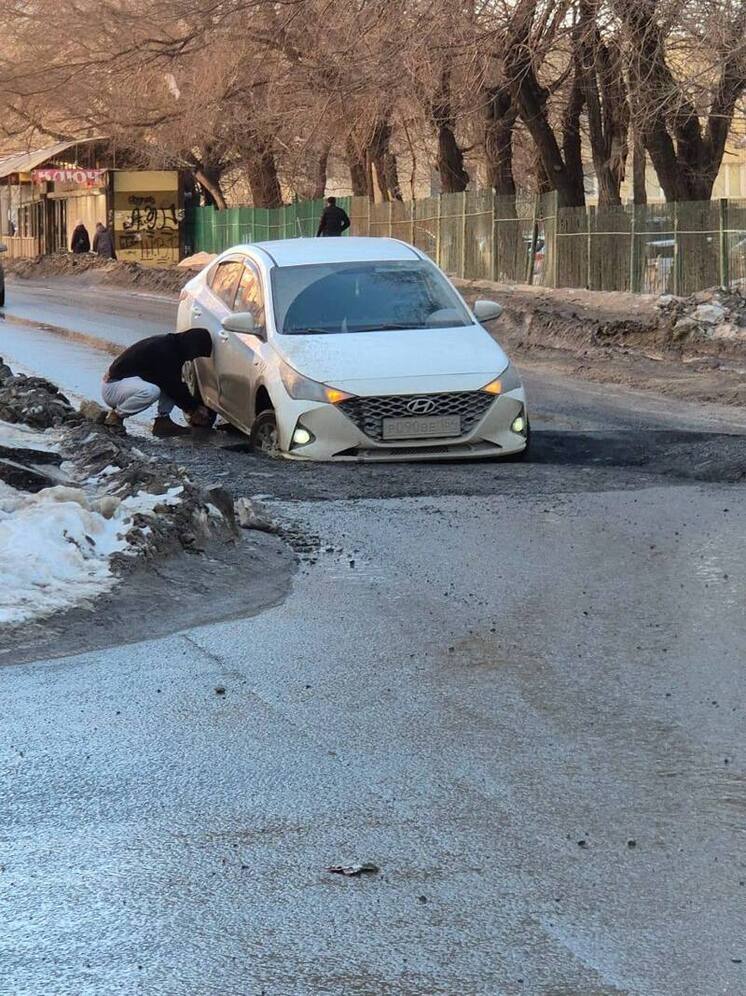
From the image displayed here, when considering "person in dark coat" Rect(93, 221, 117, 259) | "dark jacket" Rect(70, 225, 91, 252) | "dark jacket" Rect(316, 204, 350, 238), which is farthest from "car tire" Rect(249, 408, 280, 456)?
"dark jacket" Rect(70, 225, 91, 252)

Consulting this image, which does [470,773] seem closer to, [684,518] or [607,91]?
[684,518]

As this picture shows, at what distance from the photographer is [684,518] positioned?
9359 millimetres

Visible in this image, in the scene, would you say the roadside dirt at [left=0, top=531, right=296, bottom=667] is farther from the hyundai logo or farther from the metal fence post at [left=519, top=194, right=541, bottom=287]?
the metal fence post at [left=519, top=194, right=541, bottom=287]

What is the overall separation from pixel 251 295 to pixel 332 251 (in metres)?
0.78

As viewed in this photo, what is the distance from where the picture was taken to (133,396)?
44.0 ft

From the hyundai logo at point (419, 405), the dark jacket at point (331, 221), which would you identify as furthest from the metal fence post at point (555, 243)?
the hyundai logo at point (419, 405)

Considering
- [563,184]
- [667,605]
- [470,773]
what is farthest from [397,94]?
[470,773]

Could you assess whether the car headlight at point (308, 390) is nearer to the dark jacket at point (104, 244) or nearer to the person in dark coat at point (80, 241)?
the dark jacket at point (104, 244)

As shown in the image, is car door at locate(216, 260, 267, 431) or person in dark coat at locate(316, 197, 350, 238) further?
person in dark coat at locate(316, 197, 350, 238)

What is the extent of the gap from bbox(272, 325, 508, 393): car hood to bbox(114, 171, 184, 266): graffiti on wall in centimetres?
4648

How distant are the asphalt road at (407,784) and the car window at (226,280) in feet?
16.0

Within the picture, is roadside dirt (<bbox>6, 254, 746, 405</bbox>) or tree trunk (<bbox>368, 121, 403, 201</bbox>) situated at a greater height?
tree trunk (<bbox>368, 121, 403, 201</bbox>)

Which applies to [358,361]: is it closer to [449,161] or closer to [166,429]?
[166,429]

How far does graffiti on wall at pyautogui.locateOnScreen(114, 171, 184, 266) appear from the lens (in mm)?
56938
